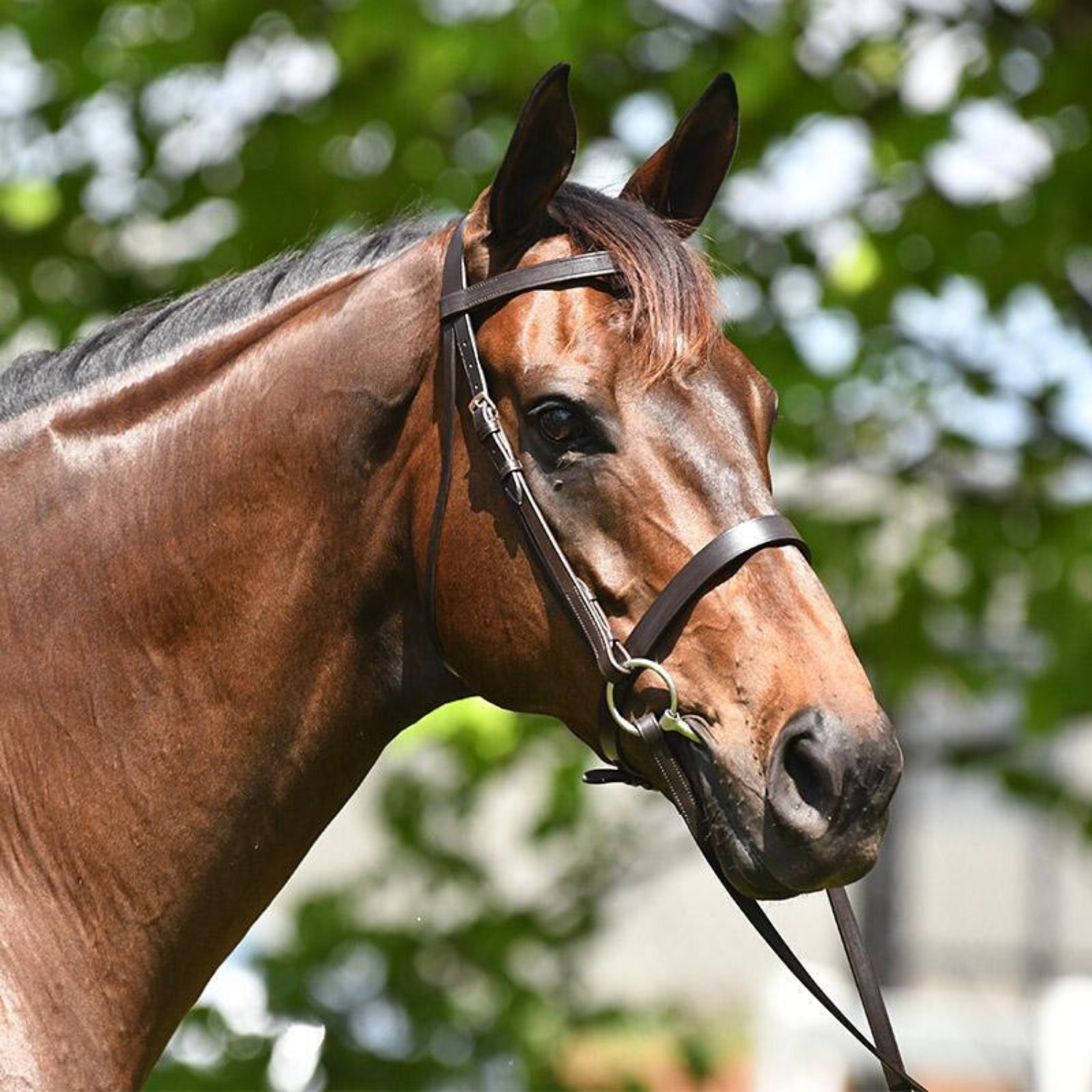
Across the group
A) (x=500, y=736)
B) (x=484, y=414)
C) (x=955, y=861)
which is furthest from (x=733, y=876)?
(x=955, y=861)

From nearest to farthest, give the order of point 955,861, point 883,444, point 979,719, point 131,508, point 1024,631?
point 131,508, point 1024,631, point 883,444, point 979,719, point 955,861

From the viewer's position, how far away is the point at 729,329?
236 inches

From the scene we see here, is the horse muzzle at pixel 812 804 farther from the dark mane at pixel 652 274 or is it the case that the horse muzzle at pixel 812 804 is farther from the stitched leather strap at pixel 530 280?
the stitched leather strap at pixel 530 280

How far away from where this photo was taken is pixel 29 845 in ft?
8.58

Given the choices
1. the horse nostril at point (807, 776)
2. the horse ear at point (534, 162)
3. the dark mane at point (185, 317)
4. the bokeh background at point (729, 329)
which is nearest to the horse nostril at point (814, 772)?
the horse nostril at point (807, 776)

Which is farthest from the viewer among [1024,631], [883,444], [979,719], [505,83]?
[979,719]

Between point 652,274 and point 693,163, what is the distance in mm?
412

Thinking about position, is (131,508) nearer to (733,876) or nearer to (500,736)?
(733,876)

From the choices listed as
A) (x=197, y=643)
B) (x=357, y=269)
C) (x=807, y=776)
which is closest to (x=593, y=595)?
(x=807, y=776)

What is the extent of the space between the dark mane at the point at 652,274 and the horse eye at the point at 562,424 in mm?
119

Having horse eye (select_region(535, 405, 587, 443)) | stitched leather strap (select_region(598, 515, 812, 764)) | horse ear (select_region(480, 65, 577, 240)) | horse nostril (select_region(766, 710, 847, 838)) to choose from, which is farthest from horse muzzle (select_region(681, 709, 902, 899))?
horse ear (select_region(480, 65, 577, 240))

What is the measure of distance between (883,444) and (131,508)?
4.81 metres

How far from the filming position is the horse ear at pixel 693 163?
2.92m

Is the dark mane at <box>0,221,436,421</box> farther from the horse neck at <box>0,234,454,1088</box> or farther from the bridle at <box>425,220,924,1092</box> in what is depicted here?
the bridle at <box>425,220,924,1092</box>
